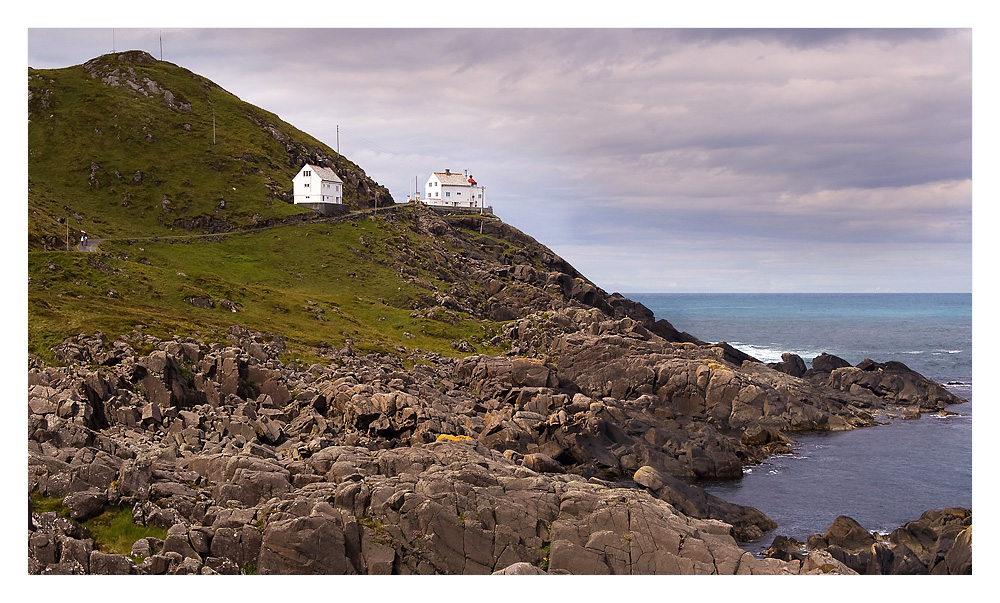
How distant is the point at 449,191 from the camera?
566ft

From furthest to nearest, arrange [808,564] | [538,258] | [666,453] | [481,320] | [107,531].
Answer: [538,258], [481,320], [666,453], [808,564], [107,531]

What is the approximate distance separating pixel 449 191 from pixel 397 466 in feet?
461

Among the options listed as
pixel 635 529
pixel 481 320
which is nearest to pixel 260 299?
pixel 481 320

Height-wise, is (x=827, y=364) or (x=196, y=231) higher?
(x=196, y=231)

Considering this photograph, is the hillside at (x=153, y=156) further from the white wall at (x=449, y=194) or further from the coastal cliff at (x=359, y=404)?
the white wall at (x=449, y=194)

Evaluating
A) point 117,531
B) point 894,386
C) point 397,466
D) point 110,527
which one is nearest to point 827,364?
point 894,386

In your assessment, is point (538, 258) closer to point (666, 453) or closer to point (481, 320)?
point (481, 320)

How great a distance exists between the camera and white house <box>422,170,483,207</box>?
171750mm

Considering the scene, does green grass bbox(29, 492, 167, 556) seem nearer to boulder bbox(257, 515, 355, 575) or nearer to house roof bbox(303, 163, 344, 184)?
boulder bbox(257, 515, 355, 575)

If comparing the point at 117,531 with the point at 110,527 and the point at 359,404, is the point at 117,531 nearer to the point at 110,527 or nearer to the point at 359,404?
the point at 110,527

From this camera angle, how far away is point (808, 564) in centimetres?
3116

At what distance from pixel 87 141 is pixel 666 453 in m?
128

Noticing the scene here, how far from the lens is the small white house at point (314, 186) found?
137250 millimetres

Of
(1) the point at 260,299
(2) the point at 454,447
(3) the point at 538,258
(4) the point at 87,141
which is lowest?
(2) the point at 454,447
